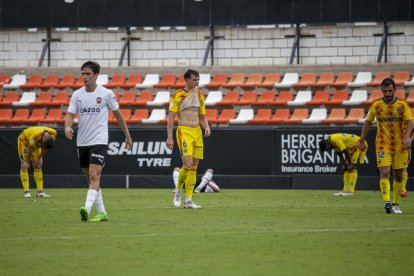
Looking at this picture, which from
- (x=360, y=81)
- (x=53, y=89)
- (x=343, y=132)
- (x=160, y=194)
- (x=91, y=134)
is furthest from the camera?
(x=53, y=89)

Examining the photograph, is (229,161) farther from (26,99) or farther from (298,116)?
(26,99)

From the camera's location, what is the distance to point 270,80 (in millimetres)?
33281

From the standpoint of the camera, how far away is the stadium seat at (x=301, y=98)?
31953mm

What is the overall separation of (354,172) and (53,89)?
1573cm

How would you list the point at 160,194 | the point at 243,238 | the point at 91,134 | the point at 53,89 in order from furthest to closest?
the point at 53,89 → the point at 160,194 → the point at 91,134 → the point at 243,238

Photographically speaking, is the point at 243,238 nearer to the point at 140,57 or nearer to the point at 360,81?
the point at 360,81

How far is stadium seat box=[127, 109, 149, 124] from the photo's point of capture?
3266cm

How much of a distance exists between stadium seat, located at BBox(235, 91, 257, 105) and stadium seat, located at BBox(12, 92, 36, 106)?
25.2ft

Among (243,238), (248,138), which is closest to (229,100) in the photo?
(248,138)

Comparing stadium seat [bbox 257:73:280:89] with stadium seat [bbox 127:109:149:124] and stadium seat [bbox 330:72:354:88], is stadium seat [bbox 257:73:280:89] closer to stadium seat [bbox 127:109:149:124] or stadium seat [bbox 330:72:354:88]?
stadium seat [bbox 330:72:354:88]

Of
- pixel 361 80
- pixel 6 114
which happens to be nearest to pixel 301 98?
pixel 361 80

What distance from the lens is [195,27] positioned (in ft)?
118

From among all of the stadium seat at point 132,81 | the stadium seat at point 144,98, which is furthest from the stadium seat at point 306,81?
the stadium seat at point 132,81

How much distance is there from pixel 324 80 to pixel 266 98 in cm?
208
